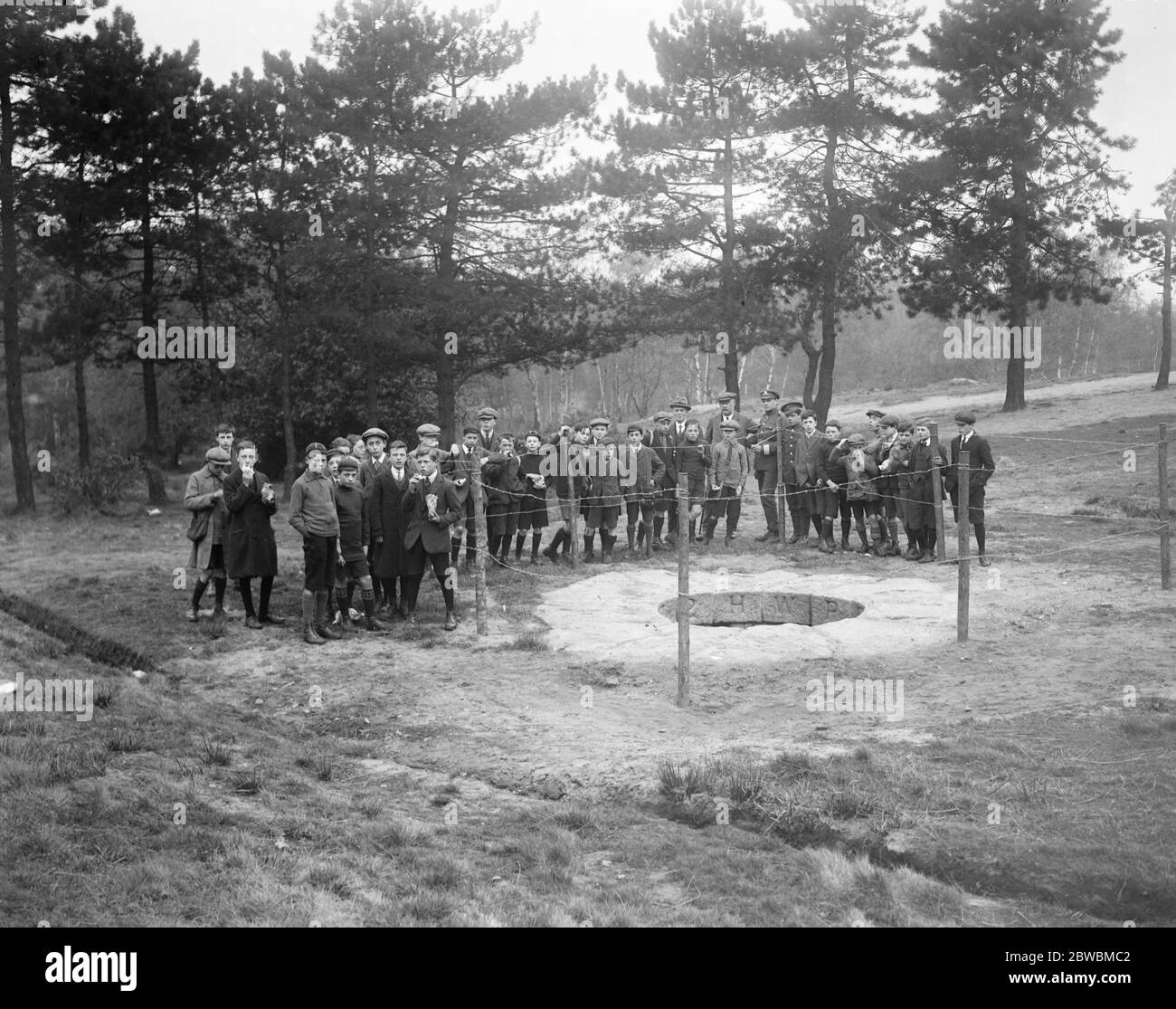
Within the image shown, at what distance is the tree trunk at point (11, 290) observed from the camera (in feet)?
71.1

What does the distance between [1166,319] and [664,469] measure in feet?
80.6

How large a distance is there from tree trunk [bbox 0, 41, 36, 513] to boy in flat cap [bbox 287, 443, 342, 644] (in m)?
13.7

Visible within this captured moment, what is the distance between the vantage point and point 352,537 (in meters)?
10.9

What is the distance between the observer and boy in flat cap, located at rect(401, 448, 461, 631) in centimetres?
1129

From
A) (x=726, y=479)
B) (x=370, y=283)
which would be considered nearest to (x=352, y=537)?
(x=726, y=479)

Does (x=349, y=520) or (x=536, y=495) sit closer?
(x=349, y=520)

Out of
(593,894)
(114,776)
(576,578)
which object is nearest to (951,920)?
(593,894)

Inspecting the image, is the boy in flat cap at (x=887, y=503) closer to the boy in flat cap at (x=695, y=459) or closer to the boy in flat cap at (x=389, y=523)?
the boy in flat cap at (x=695, y=459)

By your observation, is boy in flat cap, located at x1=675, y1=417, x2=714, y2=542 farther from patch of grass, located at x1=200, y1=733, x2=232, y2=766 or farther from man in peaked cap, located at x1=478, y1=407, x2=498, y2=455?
patch of grass, located at x1=200, y1=733, x2=232, y2=766

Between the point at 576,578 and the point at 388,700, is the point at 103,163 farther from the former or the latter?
the point at 388,700

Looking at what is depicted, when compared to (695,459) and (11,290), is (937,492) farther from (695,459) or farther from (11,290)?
(11,290)

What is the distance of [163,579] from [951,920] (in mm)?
11321

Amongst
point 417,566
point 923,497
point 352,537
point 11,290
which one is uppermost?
point 11,290

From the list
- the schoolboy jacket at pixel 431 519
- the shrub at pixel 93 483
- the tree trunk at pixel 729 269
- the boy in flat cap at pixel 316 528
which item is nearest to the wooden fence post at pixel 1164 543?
the schoolboy jacket at pixel 431 519
